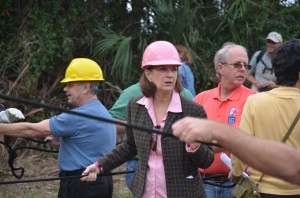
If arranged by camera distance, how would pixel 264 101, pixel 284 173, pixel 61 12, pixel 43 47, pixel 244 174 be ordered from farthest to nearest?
pixel 61 12 → pixel 43 47 → pixel 244 174 → pixel 264 101 → pixel 284 173

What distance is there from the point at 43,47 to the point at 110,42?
1.06 metres

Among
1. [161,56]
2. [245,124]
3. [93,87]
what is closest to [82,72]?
[93,87]

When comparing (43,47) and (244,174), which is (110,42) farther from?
(244,174)

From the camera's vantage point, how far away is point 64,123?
5.44 metres

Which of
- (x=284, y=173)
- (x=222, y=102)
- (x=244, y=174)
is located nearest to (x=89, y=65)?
(x=222, y=102)

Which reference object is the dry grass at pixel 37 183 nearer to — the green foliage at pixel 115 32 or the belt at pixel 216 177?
the green foliage at pixel 115 32

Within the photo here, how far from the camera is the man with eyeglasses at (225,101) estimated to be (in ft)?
18.0

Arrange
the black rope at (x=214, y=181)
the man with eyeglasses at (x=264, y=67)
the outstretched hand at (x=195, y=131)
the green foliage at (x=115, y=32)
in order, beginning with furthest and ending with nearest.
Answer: the green foliage at (x=115, y=32) → the man with eyeglasses at (x=264, y=67) → the black rope at (x=214, y=181) → the outstretched hand at (x=195, y=131)

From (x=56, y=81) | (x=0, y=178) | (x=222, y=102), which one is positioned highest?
(x=222, y=102)

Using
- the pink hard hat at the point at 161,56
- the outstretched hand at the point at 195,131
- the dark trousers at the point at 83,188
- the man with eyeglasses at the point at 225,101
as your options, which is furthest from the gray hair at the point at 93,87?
the outstretched hand at the point at 195,131

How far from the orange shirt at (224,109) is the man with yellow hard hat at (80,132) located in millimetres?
760

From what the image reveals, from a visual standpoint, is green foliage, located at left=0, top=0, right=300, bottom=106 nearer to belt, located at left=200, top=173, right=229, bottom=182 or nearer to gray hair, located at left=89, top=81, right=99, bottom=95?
gray hair, located at left=89, top=81, right=99, bottom=95

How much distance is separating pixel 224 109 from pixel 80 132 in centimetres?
106

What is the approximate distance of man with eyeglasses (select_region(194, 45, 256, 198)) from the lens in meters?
5.48
